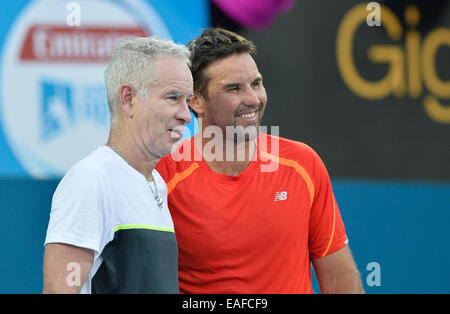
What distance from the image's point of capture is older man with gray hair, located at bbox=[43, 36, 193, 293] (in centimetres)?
169

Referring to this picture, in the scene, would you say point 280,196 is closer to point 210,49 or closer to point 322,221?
point 322,221

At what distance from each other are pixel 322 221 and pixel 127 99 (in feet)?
2.97

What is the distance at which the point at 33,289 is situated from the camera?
3889 mm

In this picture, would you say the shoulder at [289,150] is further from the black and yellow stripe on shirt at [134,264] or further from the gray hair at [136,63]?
the black and yellow stripe on shirt at [134,264]

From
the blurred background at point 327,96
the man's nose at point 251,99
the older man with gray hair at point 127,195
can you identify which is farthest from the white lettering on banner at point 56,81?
the older man with gray hair at point 127,195

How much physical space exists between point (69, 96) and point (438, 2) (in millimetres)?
2356

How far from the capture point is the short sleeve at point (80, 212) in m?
1.68

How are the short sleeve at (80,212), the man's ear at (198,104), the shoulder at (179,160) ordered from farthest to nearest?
the man's ear at (198,104) < the shoulder at (179,160) < the short sleeve at (80,212)

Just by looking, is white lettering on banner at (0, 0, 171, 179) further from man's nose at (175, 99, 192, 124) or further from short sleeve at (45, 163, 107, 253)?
short sleeve at (45, 163, 107, 253)

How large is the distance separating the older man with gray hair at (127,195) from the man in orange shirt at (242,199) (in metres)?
0.34

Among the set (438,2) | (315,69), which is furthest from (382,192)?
(438,2)

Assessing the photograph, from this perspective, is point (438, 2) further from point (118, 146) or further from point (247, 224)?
point (118, 146)

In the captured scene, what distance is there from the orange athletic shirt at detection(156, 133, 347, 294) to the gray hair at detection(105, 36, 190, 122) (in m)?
0.56

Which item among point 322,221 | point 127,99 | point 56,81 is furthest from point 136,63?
point 56,81
